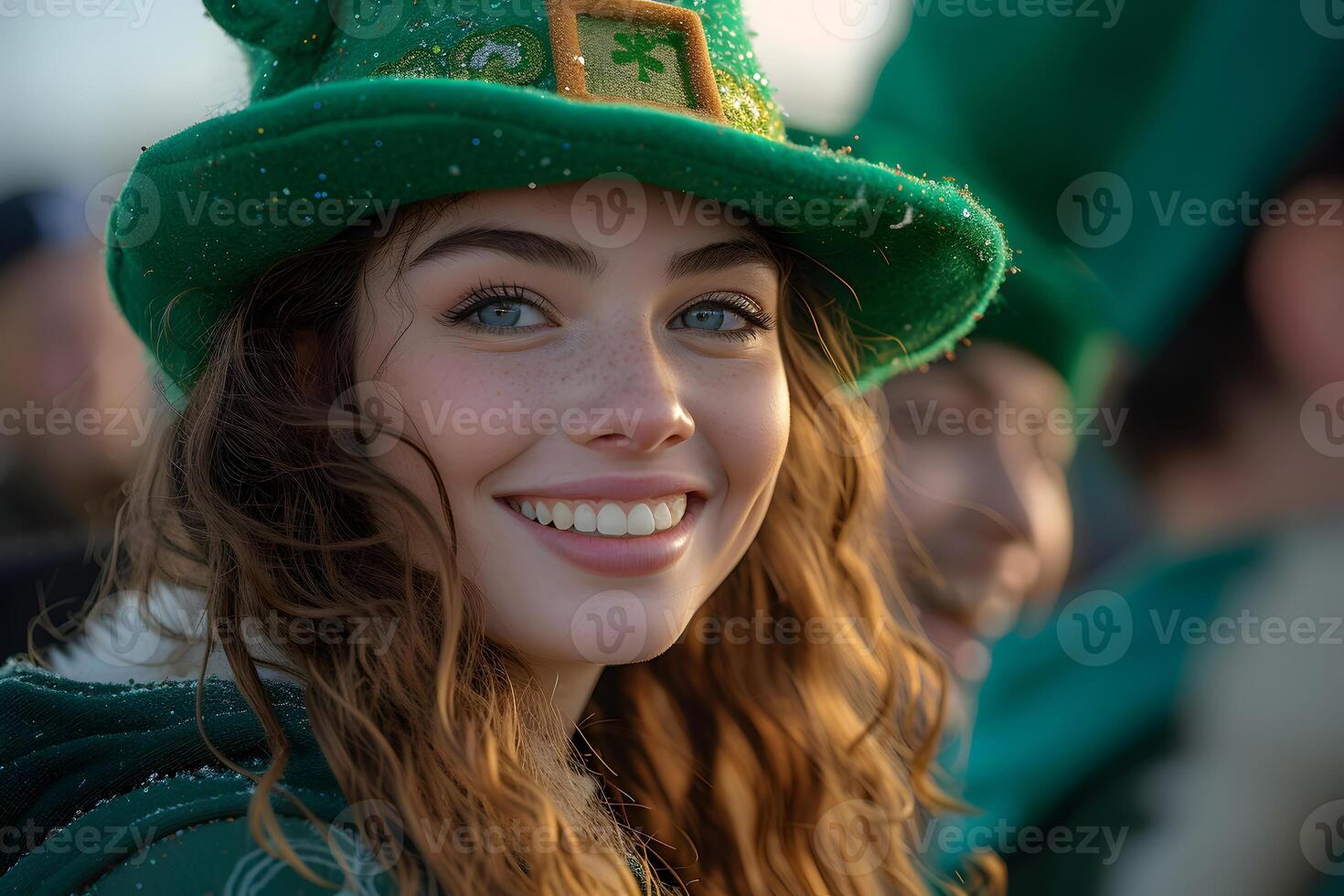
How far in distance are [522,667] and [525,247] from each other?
575mm

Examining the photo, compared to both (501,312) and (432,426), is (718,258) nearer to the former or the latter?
(501,312)

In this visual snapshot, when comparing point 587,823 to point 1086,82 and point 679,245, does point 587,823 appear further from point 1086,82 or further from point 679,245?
point 1086,82

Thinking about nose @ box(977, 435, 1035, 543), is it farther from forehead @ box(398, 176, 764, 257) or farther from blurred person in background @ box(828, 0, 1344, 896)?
forehead @ box(398, 176, 764, 257)

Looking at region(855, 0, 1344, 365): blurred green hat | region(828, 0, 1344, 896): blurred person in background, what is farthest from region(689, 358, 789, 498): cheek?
region(855, 0, 1344, 365): blurred green hat

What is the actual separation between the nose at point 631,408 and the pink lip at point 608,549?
69 mm

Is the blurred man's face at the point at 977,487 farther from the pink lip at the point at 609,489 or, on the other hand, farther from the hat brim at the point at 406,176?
the pink lip at the point at 609,489

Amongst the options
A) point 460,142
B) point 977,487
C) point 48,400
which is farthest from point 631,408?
point 48,400

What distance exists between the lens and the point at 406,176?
4.29 feet

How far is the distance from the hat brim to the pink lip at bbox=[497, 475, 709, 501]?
14.6 inches

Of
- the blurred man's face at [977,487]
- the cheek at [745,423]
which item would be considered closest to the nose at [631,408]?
the cheek at [745,423]

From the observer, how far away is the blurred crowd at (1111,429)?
2006 mm

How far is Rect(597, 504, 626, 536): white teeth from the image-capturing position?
144 centimetres

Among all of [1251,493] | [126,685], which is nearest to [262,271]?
[126,685]

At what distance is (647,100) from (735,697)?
1.18 meters
